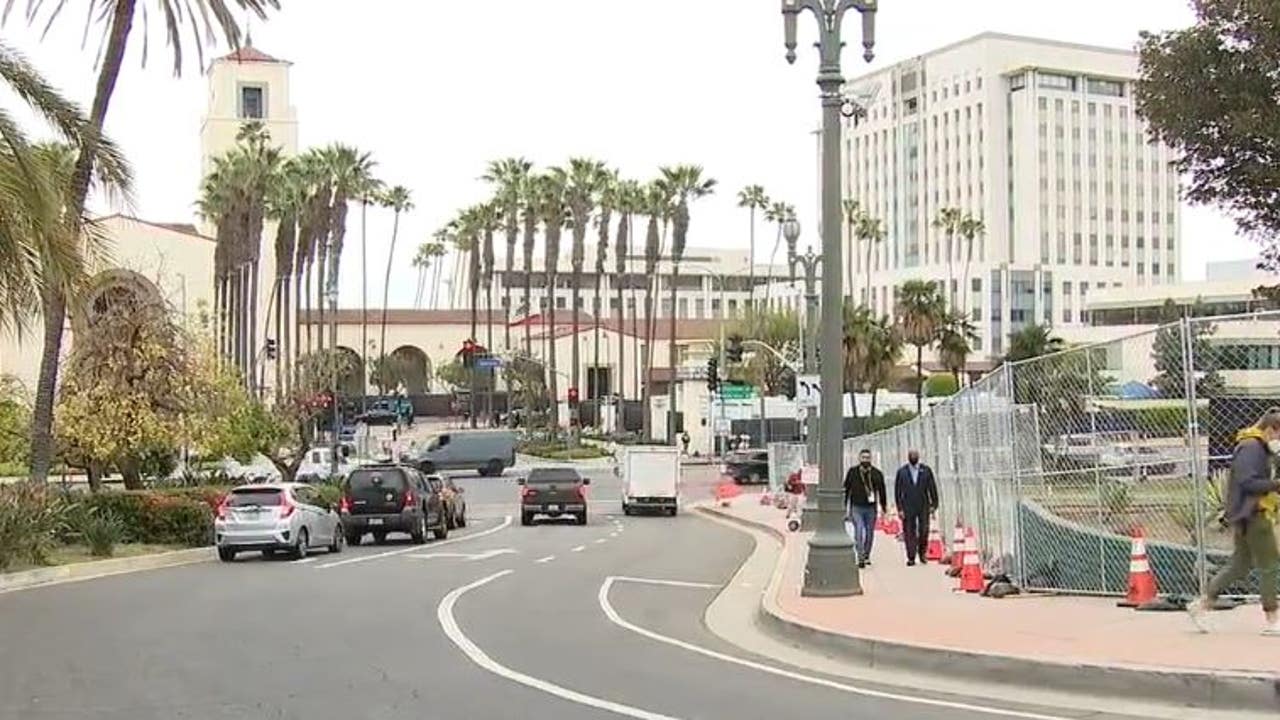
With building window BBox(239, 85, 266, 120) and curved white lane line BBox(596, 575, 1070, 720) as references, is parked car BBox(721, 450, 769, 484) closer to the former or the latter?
building window BBox(239, 85, 266, 120)

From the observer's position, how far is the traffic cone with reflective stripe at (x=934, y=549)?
79.5 feet

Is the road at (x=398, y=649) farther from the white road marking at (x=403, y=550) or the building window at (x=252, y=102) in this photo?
the building window at (x=252, y=102)

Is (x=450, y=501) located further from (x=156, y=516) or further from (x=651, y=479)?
(x=651, y=479)

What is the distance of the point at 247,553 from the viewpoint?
32031mm

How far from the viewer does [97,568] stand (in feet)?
86.1

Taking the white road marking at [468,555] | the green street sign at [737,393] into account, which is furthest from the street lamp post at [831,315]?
the green street sign at [737,393]

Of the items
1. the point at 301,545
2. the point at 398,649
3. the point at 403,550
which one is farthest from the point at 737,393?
the point at 398,649

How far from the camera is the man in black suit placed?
75.0ft

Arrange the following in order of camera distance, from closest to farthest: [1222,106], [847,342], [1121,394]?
[1121,394] → [1222,106] → [847,342]

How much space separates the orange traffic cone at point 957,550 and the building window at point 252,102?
92.6 meters

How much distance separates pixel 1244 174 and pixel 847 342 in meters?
55.9

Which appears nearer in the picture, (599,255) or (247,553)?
(247,553)

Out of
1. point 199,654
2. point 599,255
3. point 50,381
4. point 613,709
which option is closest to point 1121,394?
point 613,709

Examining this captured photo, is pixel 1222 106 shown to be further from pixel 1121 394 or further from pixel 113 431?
pixel 113 431
